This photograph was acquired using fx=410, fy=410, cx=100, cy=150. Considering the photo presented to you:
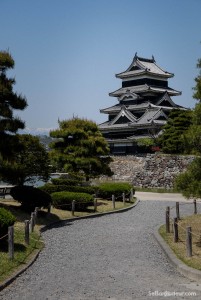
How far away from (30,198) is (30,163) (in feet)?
11.0

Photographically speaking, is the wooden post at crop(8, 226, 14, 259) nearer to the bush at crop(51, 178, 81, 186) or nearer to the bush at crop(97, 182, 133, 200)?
the bush at crop(51, 178, 81, 186)

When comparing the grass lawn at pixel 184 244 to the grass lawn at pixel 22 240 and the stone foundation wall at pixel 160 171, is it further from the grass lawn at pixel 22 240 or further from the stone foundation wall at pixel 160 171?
the stone foundation wall at pixel 160 171

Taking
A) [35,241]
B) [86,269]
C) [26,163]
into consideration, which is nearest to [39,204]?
[26,163]

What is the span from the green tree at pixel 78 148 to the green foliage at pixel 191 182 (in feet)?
47.3

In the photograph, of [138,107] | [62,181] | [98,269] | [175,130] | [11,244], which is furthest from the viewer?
[138,107]

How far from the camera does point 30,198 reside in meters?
18.6

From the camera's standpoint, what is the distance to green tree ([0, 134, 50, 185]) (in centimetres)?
2131

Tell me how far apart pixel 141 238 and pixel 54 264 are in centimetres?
512

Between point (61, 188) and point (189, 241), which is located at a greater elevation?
point (61, 188)

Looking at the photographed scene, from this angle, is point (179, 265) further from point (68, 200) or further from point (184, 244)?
point (68, 200)

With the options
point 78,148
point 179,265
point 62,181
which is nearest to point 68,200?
point 62,181

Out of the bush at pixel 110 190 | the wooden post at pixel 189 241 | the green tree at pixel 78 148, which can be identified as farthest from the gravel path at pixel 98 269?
the green tree at pixel 78 148

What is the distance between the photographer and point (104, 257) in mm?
11977

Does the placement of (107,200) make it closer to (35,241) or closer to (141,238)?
(141,238)
